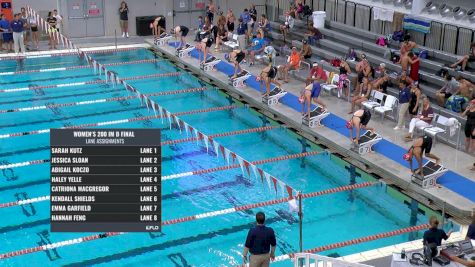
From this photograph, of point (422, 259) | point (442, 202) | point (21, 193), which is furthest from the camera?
point (21, 193)

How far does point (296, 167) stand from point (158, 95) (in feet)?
20.0

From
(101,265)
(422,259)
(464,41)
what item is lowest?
(101,265)

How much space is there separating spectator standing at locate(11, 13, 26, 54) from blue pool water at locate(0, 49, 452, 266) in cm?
494

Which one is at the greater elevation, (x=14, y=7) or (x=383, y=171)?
(x=14, y=7)

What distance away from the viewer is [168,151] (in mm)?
15008

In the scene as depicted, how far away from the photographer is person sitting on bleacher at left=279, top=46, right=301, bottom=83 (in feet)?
63.7

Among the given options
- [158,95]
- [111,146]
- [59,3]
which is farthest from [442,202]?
[59,3]

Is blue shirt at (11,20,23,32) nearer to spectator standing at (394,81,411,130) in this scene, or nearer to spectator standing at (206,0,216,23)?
spectator standing at (206,0,216,23)

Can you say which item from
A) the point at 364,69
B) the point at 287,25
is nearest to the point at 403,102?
the point at 364,69

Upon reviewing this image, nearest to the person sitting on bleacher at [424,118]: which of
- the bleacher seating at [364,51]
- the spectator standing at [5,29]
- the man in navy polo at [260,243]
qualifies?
the bleacher seating at [364,51]

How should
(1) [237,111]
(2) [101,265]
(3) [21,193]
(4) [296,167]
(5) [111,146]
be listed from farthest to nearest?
(1) [237,111] → (4) [296,167] → (3) [21,193] → (2) [101,265] → (5) [111,146]

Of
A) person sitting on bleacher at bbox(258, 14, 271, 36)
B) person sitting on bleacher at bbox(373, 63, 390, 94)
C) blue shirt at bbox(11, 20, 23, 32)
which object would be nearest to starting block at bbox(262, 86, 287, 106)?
person sitting on bleacher at bbox(373, 63, 390, 94)

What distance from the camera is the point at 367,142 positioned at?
1416 centimetres

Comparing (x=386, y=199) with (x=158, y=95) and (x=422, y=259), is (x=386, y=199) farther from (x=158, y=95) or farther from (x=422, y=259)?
(x=158, y=95)
